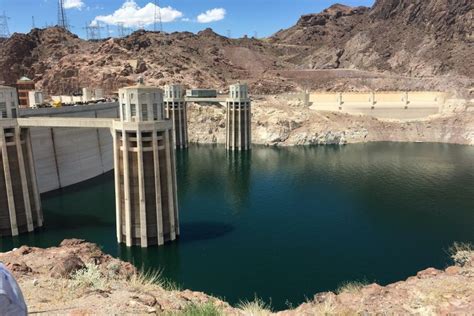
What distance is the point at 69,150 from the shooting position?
5612 cm

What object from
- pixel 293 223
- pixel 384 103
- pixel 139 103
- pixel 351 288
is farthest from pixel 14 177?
pixel 384 103

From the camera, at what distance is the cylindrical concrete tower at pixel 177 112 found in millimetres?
94250

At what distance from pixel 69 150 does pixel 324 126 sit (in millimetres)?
64699

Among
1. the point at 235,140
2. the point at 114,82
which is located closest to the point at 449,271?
the point at 235,140

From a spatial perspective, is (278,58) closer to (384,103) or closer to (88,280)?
(384,103)

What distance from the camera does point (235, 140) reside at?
9219 centimetres

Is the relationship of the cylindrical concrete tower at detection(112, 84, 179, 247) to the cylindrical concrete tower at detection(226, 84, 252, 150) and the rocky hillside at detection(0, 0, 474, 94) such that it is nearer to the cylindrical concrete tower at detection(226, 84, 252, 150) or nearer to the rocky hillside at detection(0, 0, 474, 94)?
the cylindrical concrete tower at detection(226, 84, 252, 150)

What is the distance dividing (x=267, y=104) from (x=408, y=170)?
46.3 m

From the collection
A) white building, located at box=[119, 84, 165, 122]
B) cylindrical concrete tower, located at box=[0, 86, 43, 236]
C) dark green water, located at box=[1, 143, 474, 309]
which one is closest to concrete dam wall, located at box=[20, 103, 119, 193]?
dark green water, located at box=[1, 143, 474, 309]

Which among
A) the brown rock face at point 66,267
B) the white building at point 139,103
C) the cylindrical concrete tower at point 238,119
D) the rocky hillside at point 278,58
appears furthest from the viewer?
the rocky hillside at point 278,58

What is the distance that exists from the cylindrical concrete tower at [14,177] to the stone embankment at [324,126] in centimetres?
6355

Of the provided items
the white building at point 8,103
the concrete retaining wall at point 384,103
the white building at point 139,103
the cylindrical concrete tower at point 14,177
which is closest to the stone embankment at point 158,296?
the white building at point 139,103

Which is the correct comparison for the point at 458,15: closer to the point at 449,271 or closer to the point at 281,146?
the point at 281,146

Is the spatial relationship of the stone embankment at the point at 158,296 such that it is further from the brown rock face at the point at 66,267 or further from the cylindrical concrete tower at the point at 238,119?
the cylindrical concrete tower at the point at 238,119
